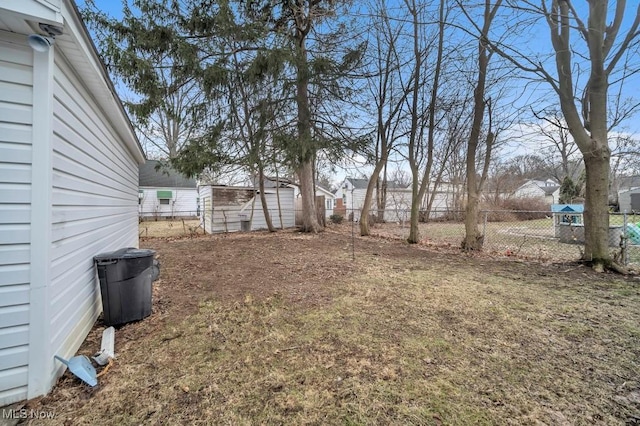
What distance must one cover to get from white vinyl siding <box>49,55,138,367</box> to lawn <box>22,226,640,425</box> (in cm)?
35

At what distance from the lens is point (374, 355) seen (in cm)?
239

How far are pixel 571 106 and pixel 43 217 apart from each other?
7.61 meters

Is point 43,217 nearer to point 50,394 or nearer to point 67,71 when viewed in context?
point 50,394

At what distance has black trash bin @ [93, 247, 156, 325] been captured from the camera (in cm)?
297

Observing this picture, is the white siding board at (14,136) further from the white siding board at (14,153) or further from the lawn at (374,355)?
the lawn at (374,355)

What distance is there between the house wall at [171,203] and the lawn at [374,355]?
1939 centimetres

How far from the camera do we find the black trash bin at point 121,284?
2973 millimetres

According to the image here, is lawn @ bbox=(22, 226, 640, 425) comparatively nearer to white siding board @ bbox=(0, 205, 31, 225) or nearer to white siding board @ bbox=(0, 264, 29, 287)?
white siding board @ bbox=(0, 264, 29, 287)

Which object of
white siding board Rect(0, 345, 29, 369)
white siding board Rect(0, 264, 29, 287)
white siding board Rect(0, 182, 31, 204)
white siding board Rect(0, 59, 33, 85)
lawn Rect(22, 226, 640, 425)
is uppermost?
white siding board Rect(0, 59, 33, 85)

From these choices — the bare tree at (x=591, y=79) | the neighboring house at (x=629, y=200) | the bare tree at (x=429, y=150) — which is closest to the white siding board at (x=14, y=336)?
the bare tree at (x=591, y=79)

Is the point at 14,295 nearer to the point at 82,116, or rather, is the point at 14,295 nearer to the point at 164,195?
the point at 82,116

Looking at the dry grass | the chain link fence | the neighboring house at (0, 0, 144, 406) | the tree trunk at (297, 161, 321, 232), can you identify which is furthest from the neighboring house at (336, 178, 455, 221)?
the neighboring house at (0, 0, 144, 406)

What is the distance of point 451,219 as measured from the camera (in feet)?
61.0

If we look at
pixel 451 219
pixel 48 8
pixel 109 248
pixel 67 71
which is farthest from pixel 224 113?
pixel 451 219
